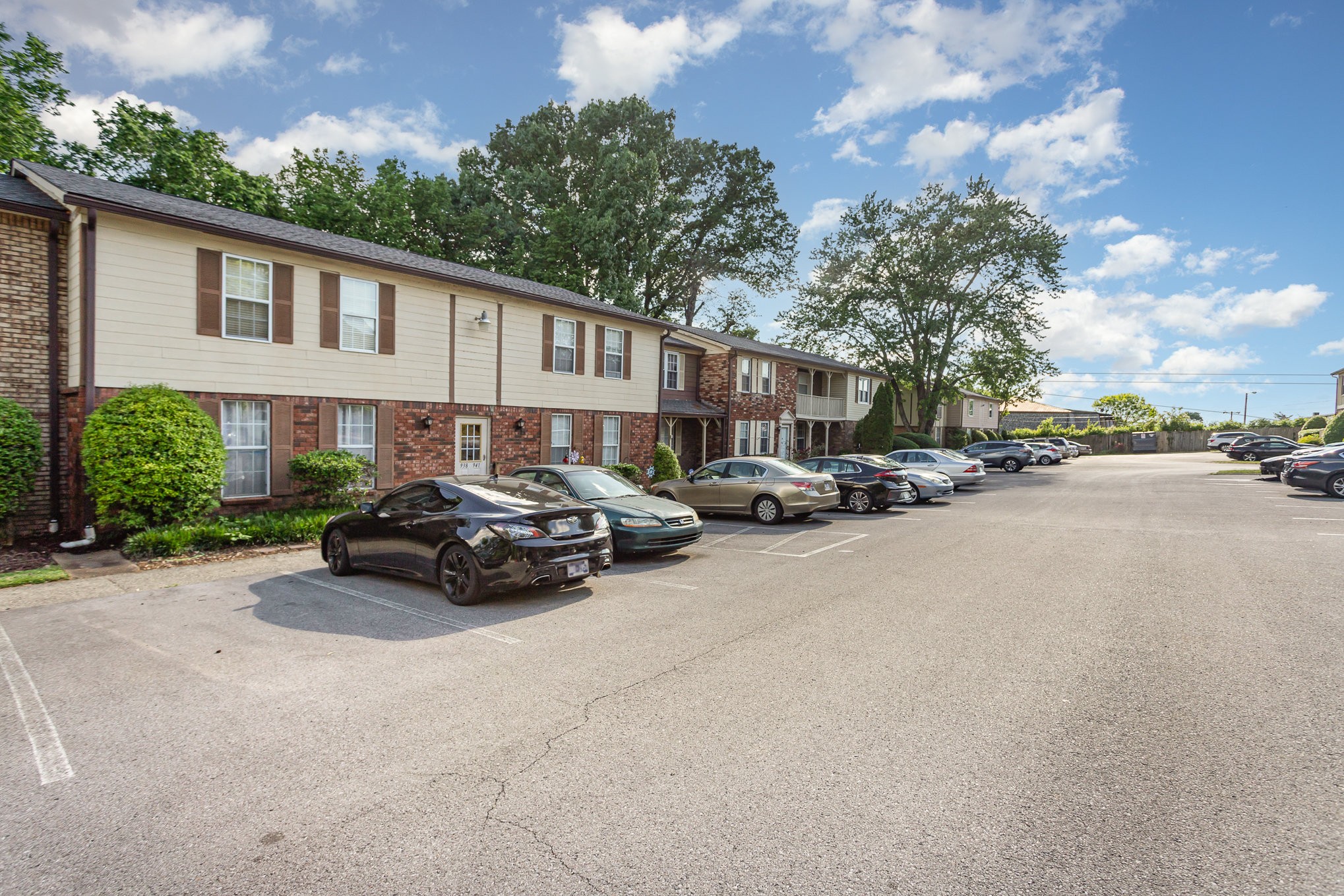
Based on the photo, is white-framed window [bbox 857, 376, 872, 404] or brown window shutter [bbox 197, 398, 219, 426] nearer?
brown window shutter [bbox 197, 398, 219, 426]

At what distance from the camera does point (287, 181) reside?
2853cm

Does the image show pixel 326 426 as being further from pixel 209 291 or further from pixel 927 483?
pixel 927 483

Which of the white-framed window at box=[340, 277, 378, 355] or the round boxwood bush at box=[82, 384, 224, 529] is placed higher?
the white-framed window at box=[340, 277, 378, 355]

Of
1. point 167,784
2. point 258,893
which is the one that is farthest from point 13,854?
point 258,893

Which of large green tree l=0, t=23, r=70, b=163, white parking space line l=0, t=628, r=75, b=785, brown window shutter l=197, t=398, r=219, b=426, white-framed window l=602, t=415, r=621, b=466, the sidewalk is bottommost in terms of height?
the sidewalk

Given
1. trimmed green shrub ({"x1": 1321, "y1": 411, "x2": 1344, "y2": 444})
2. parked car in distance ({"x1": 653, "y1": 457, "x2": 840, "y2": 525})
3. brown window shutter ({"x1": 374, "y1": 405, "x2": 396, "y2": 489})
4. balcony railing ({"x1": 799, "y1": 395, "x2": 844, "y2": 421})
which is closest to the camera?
parked car in distance ({"x1": 653, "y1": 457, "x2": 840, "y2": 525})

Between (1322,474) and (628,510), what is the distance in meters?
21.0

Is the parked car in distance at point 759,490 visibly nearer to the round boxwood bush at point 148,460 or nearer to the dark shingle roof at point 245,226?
the dark shingle roof at point 245,226

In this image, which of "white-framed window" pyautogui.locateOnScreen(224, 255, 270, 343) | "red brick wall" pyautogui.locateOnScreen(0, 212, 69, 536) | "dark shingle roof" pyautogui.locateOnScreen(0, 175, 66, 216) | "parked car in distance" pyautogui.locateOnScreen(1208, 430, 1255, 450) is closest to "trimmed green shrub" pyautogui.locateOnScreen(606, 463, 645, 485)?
"white-framed window" pyautogui.locateOnScreen(224, 255, 270, 343)

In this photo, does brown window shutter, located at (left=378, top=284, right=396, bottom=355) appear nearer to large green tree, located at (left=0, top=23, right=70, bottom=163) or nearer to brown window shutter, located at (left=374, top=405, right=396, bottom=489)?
brown window shutter, located at (left=374, top=405, right=396, bottom=489)

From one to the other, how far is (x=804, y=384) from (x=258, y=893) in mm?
33219

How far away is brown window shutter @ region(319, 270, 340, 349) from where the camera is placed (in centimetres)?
1339

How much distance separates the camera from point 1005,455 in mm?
33531

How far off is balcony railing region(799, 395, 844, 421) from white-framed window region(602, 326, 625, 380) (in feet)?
46.4
